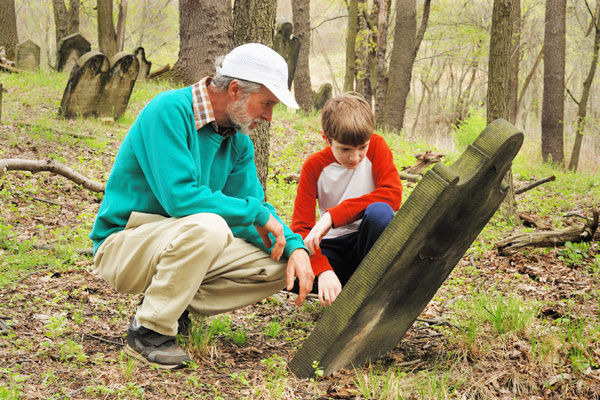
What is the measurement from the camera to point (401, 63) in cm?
1292

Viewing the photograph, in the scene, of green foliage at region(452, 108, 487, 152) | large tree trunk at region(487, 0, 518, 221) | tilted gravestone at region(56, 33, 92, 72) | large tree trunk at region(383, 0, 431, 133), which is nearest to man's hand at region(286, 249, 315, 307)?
large tree trunk at region(487, 0, 518, 221)

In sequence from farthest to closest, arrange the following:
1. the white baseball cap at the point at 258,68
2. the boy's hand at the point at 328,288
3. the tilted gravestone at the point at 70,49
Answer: the tilted gravestone at the point at 70,49 → the boy's hand at the point at 328,288 → the white baseball cap at the point at 258,68

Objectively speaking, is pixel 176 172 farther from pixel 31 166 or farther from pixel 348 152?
pixel 31 166

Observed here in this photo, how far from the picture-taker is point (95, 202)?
21.4 ft

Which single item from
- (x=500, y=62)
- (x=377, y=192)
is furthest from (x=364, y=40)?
(x=377, y=192)

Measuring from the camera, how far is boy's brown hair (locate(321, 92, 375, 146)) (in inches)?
127

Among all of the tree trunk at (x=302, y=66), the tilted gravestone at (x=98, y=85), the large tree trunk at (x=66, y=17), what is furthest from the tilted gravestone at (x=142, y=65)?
the large tree trunk at (x=66, y=17)

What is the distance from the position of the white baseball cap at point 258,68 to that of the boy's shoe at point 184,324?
1.37m

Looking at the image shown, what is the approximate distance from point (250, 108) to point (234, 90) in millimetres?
123

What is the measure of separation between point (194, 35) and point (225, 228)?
9.09 metres

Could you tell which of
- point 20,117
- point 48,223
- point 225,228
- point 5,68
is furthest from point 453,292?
point 5,68

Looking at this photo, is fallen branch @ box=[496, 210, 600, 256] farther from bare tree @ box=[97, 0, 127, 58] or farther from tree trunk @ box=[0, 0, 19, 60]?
tree trunk @ box=[0, 0, 19, 60]

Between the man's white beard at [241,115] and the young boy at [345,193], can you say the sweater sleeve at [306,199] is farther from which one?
the man's white beard at [241,115]

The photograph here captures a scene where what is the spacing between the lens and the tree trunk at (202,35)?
35.6 feet
